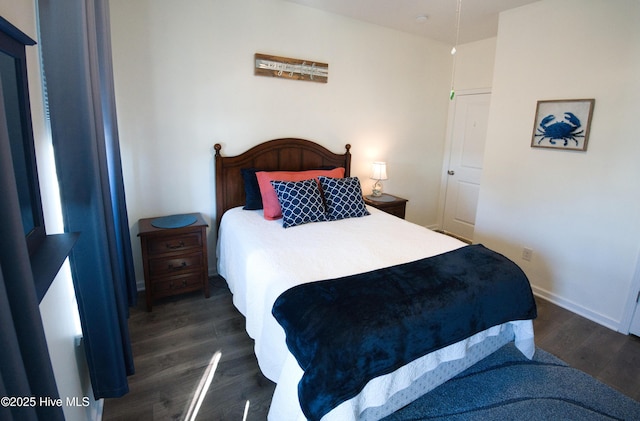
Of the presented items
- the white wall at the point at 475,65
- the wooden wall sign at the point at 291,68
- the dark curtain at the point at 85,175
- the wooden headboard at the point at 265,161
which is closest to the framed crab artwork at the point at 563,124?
the white wall at the point at 475,65

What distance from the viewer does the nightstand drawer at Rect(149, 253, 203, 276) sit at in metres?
2.62

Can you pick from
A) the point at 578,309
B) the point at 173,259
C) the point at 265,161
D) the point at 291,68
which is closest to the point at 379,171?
the point at 265,161

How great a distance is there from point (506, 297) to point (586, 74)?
214 centimetres

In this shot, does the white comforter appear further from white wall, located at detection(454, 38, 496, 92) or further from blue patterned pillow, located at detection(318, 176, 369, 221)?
white wall, located at detection(454, 38, 496, 92)

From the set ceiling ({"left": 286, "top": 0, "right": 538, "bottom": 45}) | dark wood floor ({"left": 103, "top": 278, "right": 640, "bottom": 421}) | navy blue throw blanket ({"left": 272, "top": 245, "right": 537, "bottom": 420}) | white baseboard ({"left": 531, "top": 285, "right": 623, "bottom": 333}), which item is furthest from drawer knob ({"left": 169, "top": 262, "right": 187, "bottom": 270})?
white baseboard ({"left": 531, "top": 285, "right": 623, "bottom": 333})

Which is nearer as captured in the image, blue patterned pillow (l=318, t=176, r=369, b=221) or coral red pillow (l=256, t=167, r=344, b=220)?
coral red pillow (l=256, t=167, r=344, b=220)

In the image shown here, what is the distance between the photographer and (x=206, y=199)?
312 centimetres

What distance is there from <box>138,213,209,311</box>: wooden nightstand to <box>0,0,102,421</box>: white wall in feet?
3.63

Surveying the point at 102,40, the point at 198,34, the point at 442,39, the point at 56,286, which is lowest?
the point at 56,286

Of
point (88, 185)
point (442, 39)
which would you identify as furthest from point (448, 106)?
point (88, 185)

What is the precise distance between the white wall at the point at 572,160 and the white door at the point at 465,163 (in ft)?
2.41

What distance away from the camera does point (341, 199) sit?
3010 millimetres

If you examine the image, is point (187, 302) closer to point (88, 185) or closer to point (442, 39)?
point (88, 185)

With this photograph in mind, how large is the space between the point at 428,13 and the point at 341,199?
6.96ft
